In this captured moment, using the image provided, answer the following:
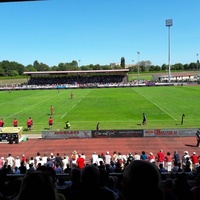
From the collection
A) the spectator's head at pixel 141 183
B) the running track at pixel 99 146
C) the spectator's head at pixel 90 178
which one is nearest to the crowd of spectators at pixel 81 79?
the running track at pixel 99 146

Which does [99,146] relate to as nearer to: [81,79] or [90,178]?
[90,178]

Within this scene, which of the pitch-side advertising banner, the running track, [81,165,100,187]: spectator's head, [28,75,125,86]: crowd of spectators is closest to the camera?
[81,165,100,187]: spectator's head

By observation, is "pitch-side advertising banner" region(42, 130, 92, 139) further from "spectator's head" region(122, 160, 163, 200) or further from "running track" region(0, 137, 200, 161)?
"spectator's head" region(122, 160, 163, 200)

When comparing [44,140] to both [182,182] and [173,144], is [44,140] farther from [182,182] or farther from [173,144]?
[182,182]

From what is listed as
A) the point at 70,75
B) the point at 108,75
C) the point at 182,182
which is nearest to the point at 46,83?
the point at 70,75

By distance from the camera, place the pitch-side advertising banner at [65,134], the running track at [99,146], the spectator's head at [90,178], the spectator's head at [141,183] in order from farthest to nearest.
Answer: the pitch-side advertising banner at [65,134] < the running track at [99,146] < the spectator's head at [90,178] < the spectator's head at [141,183]

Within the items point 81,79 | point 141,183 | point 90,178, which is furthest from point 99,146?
point 81,79

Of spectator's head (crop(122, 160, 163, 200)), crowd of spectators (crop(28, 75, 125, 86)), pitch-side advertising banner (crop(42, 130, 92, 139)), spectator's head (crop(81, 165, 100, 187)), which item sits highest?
spectator's head (crop(122, 160, 163, 200))

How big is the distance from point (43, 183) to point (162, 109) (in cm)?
3993

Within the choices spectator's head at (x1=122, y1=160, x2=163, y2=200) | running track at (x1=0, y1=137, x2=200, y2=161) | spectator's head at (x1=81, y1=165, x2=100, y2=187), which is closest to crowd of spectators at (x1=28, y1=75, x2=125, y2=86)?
running track at (x1=0, y1=137, x2=200, y2=161)

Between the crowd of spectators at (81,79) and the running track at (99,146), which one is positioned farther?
the crowd of spectators at (81,79)

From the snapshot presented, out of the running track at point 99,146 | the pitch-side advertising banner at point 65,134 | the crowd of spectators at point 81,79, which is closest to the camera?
the running track at point 99,146

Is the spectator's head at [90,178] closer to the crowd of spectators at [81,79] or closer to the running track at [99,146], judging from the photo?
the running track at [99,146]

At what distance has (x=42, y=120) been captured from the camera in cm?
3550
